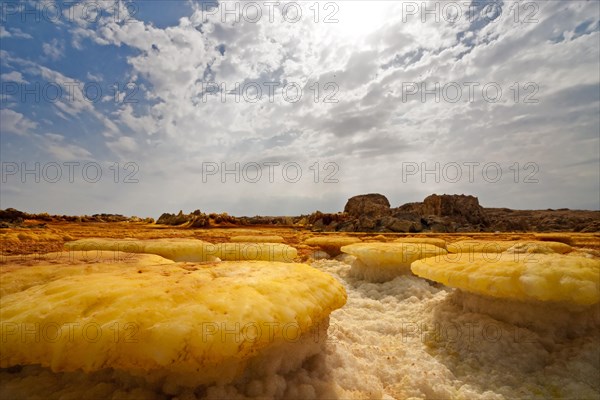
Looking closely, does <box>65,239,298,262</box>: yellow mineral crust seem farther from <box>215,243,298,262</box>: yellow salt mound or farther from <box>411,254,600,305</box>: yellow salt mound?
<box>411,254,600,305</box>: yellow salt mound

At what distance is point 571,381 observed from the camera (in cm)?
243

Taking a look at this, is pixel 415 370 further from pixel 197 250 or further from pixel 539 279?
pixel 197 250

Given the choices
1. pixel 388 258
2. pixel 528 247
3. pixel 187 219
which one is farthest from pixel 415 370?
pixel 187 219

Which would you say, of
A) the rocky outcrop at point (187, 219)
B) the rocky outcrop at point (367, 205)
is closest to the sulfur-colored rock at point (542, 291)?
the rocky outcrop at point (187, 219)

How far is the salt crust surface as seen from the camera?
1798 mm

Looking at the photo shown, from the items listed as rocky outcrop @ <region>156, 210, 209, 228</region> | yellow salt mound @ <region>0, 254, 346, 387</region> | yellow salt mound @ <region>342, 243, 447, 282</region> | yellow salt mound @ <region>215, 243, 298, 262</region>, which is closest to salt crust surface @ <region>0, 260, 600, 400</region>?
yellow salt mound @ <region>0, 254, 346, 387</region>

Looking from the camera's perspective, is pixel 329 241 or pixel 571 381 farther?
pixel 329 241

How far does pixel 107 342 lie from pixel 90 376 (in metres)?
0.55

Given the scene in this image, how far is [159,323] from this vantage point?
1568mm

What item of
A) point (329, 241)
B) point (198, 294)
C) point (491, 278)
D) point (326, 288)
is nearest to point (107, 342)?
point (198, 294)

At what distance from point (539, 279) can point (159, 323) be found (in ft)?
10.1

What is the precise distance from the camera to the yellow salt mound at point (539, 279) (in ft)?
8.45

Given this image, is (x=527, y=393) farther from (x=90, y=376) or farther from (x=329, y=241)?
(x=329, y=241)

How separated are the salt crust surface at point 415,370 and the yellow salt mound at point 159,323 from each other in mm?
132
